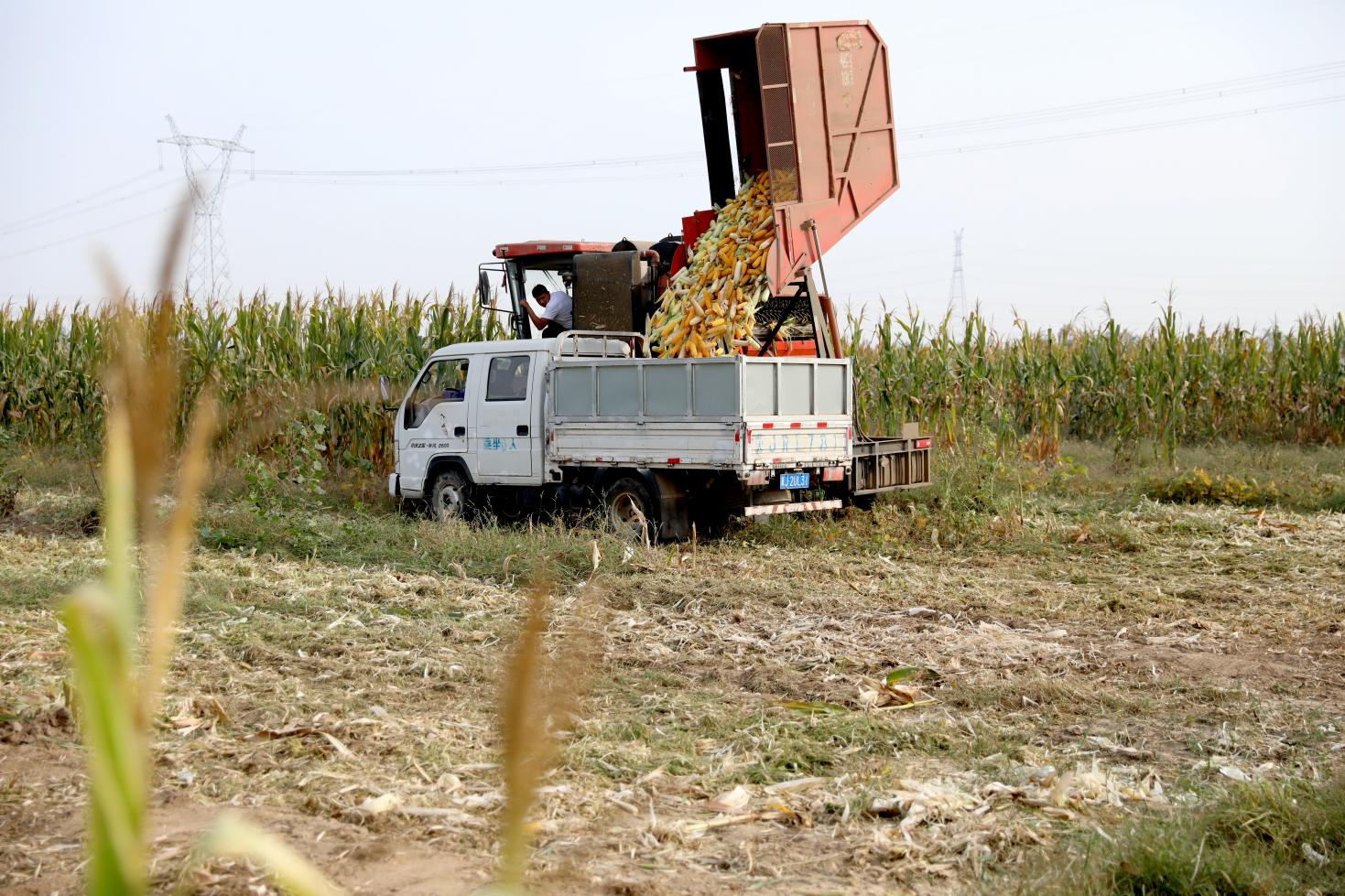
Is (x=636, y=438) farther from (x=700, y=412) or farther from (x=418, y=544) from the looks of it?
(x=418, y=544)

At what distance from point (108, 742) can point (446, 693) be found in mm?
5664

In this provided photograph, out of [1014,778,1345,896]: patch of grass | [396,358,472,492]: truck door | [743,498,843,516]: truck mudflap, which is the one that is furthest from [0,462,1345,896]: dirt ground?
[396,358,472,492]: truck door

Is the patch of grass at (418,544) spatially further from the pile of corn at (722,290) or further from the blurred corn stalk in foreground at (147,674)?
the blurred corn stalk in foreground at (147,674)

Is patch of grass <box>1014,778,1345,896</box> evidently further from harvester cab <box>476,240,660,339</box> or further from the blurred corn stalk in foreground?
harvester cab <box>476,240,660,339</box>

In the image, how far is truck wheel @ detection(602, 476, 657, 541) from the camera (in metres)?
11.0

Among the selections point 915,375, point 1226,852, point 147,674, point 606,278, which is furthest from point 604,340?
point 147,674

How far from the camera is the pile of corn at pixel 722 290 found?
11.9 meters

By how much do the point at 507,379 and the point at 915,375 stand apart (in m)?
6.34

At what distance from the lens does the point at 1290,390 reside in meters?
19.2

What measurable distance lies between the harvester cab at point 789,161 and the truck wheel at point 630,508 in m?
2.46

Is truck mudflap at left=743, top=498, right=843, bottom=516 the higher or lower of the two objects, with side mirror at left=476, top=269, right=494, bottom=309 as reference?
lower

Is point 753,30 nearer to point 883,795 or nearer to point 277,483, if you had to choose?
point 277,483

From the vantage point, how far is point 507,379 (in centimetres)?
1235

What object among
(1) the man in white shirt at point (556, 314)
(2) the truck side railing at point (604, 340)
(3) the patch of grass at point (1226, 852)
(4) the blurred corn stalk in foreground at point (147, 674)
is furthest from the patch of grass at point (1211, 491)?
(4) the blurred corn stalk in foreground at point (147, 674)
